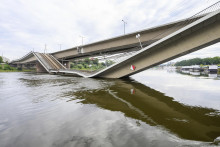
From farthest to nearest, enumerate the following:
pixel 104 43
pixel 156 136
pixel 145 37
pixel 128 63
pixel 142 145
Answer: pixel 104 43 < pixel 145 37 < pixel 128 63 < pixel 156 136 < pixel 142 145

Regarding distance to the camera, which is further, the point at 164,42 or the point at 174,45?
the point at 174,45

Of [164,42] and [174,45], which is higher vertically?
[164,42]

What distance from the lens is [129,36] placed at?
69.7 feet

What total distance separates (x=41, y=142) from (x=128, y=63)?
51.8ft

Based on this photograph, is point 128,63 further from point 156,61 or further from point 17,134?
point 17,134

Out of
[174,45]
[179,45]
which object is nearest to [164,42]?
[174,45]

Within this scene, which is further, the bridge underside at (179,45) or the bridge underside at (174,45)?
the bridge underside at (179,45)

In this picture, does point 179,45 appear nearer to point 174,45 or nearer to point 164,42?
point 174,45

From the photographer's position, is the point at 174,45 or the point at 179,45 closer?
the point at 179,45

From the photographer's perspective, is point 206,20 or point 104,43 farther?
point 104,43

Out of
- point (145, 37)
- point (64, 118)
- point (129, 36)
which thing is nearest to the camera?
point (64, 118)

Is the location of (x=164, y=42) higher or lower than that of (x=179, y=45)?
higher

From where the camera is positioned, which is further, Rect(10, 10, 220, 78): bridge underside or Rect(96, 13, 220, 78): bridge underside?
Rect(96, 13, 220, 78): bridge underside

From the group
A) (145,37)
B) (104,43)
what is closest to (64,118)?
(145,37)
